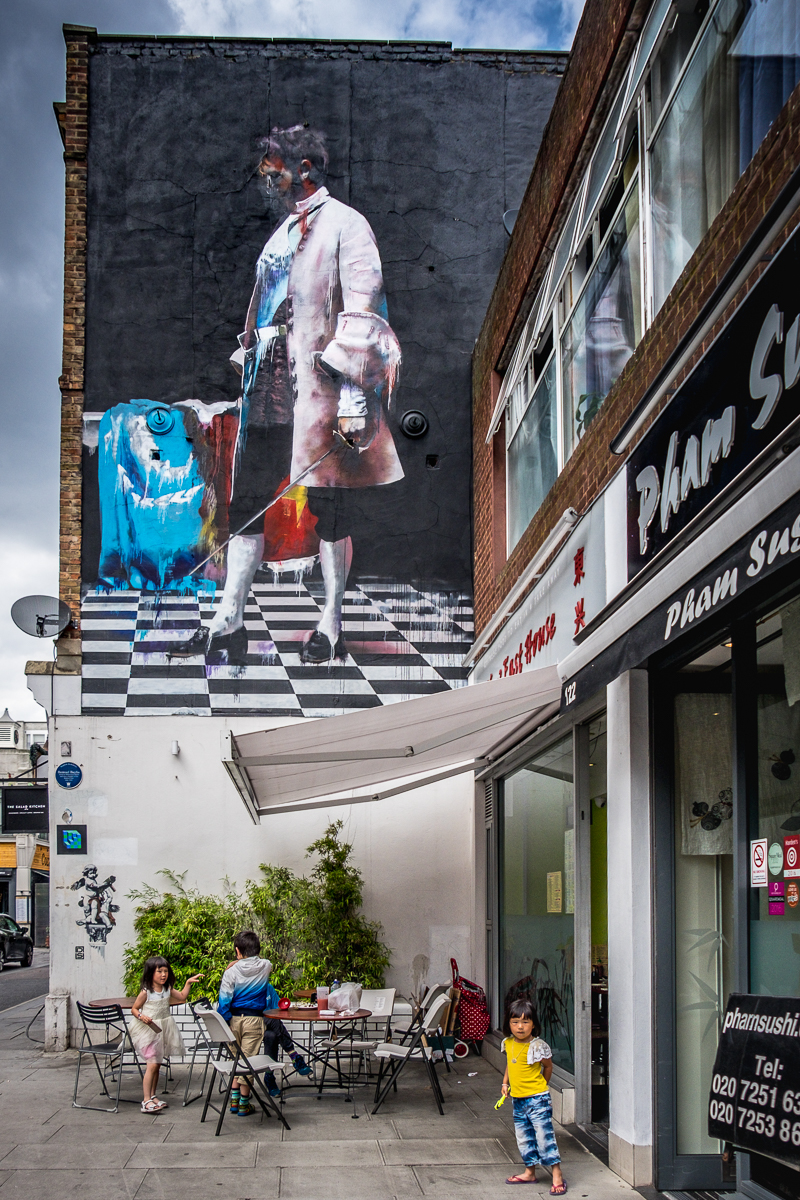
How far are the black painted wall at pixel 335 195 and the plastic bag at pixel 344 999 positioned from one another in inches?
215

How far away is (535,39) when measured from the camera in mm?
14055

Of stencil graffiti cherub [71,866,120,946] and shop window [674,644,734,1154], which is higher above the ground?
shop window [674,644,734,1154]

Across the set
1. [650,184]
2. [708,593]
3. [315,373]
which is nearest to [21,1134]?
[708,593]

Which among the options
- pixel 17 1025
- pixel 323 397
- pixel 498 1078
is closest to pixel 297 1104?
pixel 498 1078

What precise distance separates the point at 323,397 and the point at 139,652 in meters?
3.70

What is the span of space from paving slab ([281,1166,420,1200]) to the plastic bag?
6.71ft

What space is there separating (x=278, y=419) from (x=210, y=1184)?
8.78 m

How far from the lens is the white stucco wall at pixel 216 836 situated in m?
11.9

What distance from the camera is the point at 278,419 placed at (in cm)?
1309

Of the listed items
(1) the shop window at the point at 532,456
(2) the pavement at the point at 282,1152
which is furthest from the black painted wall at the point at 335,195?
(2) the pavement at the point at 282,1152

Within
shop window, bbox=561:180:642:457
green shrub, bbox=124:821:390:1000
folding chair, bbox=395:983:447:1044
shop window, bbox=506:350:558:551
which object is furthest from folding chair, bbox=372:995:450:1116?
shop window, bbox=561:180:642:457

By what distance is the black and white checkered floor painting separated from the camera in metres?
12.5

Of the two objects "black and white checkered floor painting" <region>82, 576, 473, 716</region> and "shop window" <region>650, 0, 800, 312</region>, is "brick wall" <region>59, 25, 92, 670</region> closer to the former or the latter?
"black and white checkered floor painting" <region>82, 576, 473, 716</region>

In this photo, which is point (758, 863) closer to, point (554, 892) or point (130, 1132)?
point (554, 892)
